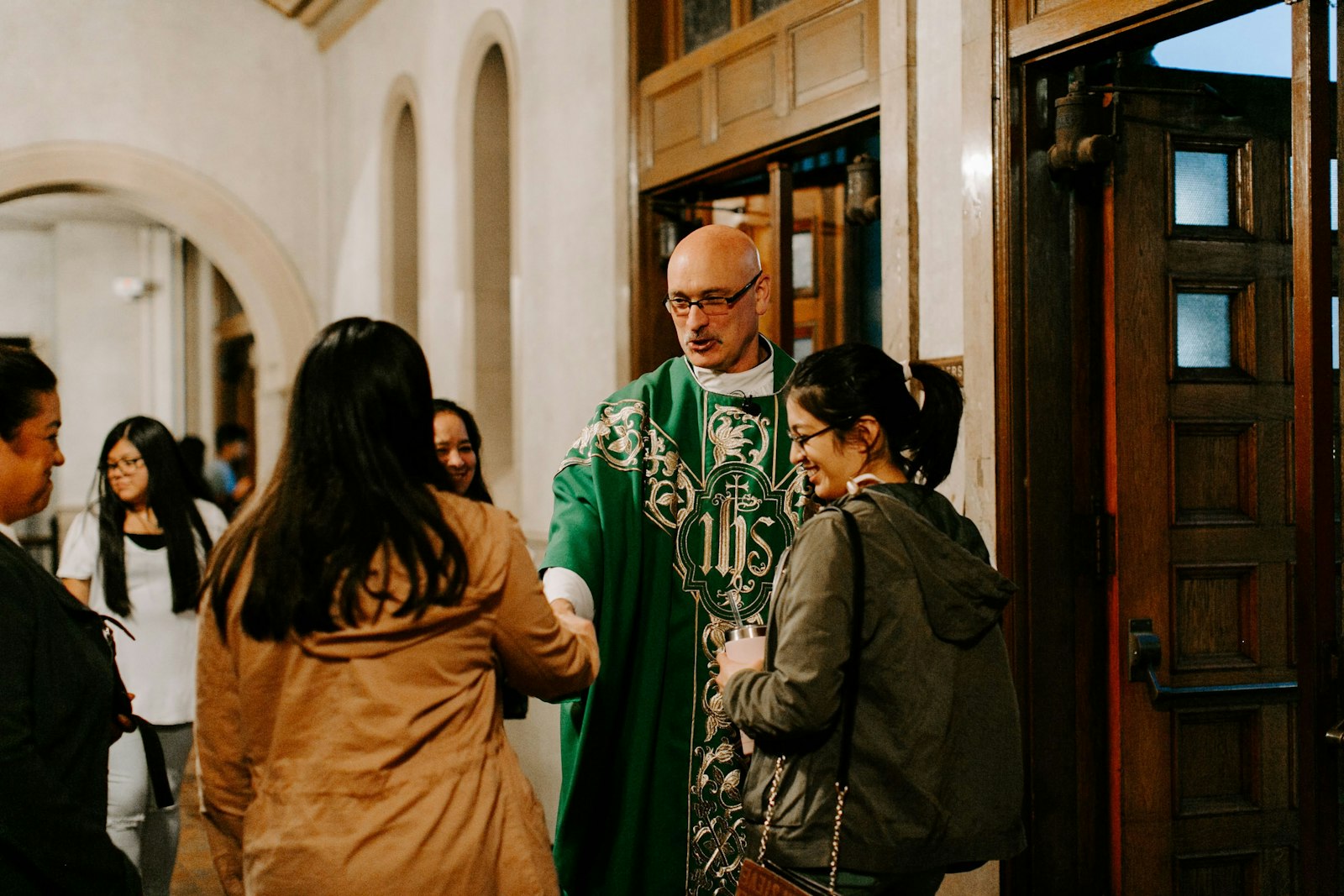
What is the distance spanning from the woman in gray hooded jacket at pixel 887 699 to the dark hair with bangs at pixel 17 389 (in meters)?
1.23

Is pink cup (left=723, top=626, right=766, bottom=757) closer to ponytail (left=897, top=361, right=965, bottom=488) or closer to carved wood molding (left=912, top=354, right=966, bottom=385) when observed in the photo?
ponytail (left=897, top=361, right=965, bottom=488)

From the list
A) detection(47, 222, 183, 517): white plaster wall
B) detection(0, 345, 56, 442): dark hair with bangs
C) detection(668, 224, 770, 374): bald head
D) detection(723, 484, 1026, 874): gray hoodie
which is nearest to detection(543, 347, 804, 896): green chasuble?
detection(668, 224, 770, 374): bald head

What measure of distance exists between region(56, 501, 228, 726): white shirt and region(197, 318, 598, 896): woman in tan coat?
2266mm

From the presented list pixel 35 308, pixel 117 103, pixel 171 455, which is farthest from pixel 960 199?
pixel 35 308

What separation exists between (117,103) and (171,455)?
572 cm

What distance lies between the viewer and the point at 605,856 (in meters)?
2.73

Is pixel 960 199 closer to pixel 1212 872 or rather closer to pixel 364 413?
pixel 1212 872

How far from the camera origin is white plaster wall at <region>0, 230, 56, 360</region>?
14.2 meters

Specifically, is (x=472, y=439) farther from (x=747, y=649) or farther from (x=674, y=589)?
(x=747, y=649)

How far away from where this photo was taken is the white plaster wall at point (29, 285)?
46.7 ft

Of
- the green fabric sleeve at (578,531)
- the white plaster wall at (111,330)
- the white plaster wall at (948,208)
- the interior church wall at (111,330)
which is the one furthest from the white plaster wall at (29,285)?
the green fabric sleeve at (578,531)

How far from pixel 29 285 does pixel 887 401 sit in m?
14.5

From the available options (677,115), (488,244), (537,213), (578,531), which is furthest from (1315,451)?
(488,244)

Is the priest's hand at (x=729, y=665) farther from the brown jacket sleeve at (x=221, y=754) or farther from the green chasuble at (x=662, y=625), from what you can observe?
the brown jacket sleeve at (x=221, y=754)
